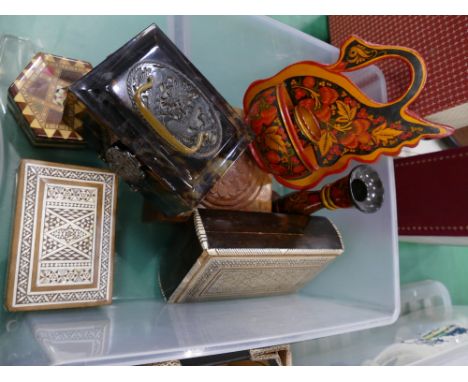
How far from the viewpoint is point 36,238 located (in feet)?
2.47

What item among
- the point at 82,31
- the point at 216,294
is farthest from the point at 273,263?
the point at 82,31

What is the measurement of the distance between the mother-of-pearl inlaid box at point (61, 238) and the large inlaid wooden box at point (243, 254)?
181 mm

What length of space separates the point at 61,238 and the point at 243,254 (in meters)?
0.39

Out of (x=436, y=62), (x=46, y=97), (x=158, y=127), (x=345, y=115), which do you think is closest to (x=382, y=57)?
(x=345, y=115)

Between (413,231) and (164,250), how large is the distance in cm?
81

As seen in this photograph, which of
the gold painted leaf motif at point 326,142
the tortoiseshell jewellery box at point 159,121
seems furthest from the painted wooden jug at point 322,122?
the tortoiseshell jewellery box at point 159,121

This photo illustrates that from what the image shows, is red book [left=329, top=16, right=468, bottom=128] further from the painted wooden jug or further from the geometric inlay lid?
the geometric inlay lid

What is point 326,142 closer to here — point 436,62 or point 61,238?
point 436,62

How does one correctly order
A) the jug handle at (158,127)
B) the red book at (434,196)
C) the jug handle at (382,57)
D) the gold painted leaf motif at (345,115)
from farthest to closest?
the red book at (434,196) → the gold painted leaf motif at (345,115) → the jug handle at (382,57) → the jug handle at (158,127)

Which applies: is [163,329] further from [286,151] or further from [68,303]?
[286,151]

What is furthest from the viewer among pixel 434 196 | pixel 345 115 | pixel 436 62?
pixel 434 196

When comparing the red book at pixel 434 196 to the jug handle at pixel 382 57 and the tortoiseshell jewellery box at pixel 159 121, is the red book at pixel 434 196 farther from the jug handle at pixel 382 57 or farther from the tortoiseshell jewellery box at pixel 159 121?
the tortoiseshell jewellery box at pixel 159 121

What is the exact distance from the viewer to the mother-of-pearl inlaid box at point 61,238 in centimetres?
74

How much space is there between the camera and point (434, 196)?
116cm
